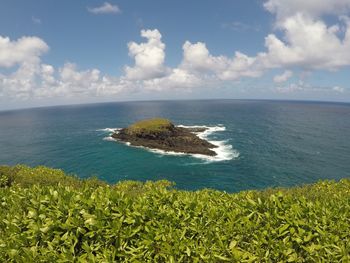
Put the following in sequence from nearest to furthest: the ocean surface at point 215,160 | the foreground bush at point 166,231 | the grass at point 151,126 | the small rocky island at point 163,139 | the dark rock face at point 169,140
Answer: the foreground bush at point 166,231, the ocean surface at point 215,160, the dark rock face at point 169,140, the small rocky island at point 163,139, the grass at point 151,126

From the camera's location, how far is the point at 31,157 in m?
72.5

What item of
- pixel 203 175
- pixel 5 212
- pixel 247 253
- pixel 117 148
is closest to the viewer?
pixel 247 253

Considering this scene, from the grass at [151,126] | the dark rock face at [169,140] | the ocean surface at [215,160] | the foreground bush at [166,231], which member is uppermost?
the foreground bush at [166,231]

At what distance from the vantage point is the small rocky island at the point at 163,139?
7452 cm

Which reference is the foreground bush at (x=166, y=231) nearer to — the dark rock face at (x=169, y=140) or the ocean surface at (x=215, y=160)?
the ocean surface at (x=215, y=160)

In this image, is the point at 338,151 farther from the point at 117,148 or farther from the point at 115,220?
the point at 115,220

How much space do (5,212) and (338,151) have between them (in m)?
85.3

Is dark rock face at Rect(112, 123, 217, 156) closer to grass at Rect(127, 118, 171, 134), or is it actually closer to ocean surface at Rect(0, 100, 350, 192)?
grass at Rect(127, 118, 171, 134)

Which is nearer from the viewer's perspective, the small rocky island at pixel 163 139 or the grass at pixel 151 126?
the small rocky island at pixel 163 139

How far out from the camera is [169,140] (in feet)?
265

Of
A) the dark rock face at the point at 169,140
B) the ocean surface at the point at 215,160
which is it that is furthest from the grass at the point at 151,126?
the ocean surface at the point at 215,160

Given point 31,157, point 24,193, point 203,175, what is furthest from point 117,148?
point 24,193

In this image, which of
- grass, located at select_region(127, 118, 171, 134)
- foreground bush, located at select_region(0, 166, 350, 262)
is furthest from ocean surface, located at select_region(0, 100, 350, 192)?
foreground bush, located at select_region(0, 166, 350, 262)

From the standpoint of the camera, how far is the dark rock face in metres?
74.2
